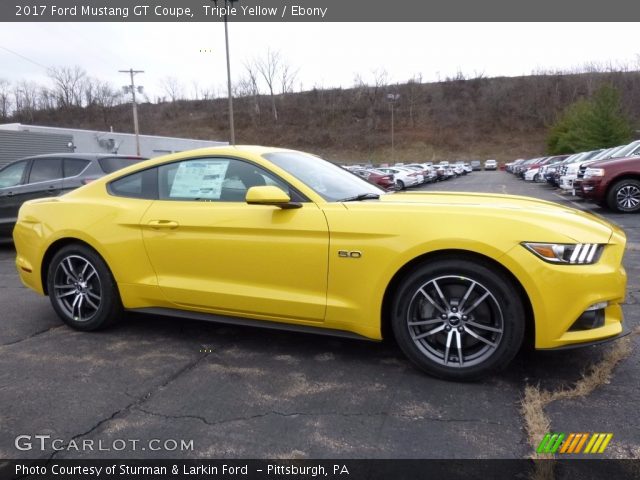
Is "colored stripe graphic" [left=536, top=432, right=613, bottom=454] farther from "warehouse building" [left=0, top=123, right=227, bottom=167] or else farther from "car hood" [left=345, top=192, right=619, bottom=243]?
"warehouse building" [left=0, top=123, right=227, bottom=167]

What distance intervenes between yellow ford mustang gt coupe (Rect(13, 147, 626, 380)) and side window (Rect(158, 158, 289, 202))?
0.01m

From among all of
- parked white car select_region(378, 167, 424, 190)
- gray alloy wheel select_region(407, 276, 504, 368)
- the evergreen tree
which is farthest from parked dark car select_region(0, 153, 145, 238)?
the evergreen tree

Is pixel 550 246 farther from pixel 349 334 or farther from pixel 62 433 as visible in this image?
pixel 62 433

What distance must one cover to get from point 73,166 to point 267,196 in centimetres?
624

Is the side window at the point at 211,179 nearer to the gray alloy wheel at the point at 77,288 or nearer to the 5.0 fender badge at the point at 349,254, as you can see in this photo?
the 5.0 fender badge at the point at 349,254

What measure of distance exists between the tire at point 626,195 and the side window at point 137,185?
33.5 feet

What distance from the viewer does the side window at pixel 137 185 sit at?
379cm

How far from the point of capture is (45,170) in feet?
26.3

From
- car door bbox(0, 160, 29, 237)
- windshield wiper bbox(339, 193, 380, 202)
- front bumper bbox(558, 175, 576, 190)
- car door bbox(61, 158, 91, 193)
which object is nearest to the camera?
windshield wiper bbox(339, 193, 380, 202)

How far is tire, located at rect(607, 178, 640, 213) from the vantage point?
34.2ft

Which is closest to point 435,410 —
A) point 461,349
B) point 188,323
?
point 461,349

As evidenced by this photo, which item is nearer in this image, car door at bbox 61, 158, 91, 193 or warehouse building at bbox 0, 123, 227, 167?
car door at bbox 61, 158, 91, 193

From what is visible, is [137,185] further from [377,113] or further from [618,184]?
[377,113]

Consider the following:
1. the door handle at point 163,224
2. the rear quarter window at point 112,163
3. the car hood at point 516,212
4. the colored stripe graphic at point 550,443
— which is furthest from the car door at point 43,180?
the colored stripe graphic at point 550,443
